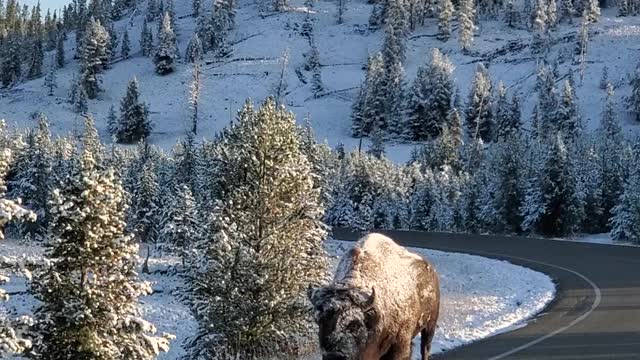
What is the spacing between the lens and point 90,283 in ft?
43.5

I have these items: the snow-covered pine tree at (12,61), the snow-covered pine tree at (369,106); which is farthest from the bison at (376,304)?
the snow-covered pine tree at (12,61)

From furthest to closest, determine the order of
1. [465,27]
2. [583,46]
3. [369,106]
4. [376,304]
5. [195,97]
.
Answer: [465,27] < [195,97] < [583,46] < [369,106] < [376,304]

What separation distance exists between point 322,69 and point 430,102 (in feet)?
101

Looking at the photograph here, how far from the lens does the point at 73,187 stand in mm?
13750

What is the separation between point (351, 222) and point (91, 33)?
3321 inches

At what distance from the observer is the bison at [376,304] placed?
8344mm

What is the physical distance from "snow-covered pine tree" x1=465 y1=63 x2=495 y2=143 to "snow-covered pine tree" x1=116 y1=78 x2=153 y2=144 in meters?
48.7

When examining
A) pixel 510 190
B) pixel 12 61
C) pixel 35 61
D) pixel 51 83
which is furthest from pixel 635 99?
pixel 12 61

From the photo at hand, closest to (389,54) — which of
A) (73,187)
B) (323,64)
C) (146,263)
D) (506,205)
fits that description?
(323,64)

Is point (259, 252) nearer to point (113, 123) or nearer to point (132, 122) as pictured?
point (132, 122)

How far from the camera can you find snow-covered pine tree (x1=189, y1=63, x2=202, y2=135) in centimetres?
11044

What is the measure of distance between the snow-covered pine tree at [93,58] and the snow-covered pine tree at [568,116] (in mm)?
78742

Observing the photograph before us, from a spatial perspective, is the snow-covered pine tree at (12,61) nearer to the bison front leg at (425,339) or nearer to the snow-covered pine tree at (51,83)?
the snow-covered pine tree at (51,83)

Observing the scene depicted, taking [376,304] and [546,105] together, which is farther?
[546,105]
